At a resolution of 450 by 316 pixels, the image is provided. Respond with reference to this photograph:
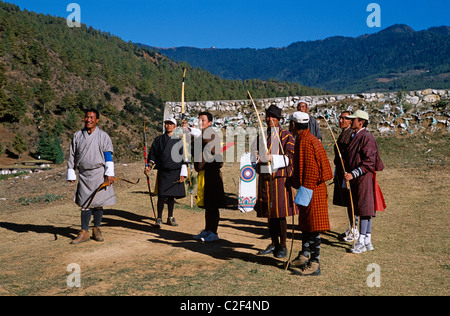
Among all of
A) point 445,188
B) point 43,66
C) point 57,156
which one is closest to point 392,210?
point 445,188

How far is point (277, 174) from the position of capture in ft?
19.6

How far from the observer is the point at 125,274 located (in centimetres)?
530

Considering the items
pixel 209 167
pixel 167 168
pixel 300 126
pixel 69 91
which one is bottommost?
pixel 167 168

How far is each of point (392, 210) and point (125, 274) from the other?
23.7ft

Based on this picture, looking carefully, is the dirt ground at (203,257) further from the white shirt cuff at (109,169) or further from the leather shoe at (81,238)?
the white shirt cuff at (109,169)

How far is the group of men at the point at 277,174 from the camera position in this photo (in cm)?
534

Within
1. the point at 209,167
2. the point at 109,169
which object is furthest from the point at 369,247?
the point at 109,169

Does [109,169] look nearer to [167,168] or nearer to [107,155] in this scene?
[107,155]

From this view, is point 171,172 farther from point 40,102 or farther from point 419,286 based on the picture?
point 40,102

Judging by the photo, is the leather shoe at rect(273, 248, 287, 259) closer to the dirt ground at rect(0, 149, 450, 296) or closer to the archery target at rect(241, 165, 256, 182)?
the dirt ground at rect(0, 149, 450, 296)

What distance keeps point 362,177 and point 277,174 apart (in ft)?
5.74

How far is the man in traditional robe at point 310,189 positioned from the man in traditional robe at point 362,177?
1.59 meters

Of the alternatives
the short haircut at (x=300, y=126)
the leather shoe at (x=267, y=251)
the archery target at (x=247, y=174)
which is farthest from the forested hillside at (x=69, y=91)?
the short haircut at (x=300, y=126)

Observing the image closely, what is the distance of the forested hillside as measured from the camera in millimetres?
47094
